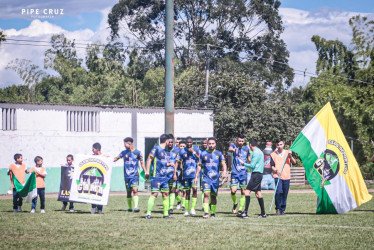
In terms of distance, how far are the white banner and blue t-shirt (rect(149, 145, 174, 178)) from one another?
3.00m

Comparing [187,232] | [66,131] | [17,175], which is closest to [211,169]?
[187,232]

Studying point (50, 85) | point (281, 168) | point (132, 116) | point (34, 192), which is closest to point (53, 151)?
point (132, 116)

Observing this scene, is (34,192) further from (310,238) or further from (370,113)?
(370,113)

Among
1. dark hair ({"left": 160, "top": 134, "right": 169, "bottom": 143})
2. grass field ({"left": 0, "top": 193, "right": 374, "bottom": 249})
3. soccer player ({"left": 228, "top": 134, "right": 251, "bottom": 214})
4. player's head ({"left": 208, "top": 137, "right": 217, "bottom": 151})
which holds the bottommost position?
grass field ({"left": 0, "top": 193, "right": 374, "bottom": 249})

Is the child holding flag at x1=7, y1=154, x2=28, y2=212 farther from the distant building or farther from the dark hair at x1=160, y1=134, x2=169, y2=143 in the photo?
the distant building

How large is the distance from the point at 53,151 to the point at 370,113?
22.8 m

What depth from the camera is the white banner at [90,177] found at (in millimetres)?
19900

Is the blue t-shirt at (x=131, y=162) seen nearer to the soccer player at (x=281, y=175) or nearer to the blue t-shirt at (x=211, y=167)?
the blue t-shirt at (x=211, y=167)

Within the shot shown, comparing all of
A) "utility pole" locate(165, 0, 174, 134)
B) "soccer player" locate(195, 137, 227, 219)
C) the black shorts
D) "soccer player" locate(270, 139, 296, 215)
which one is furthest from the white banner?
"soccer player" locate(270, 139, 296, 215)

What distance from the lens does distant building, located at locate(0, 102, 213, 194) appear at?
123 ft

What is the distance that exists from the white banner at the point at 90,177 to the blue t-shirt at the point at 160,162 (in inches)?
118

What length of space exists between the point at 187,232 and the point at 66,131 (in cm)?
2658

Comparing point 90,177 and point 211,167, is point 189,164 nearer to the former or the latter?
point 211,167

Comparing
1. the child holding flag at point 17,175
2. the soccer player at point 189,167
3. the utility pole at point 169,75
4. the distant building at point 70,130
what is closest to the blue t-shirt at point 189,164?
the soccer player at point 189,167
